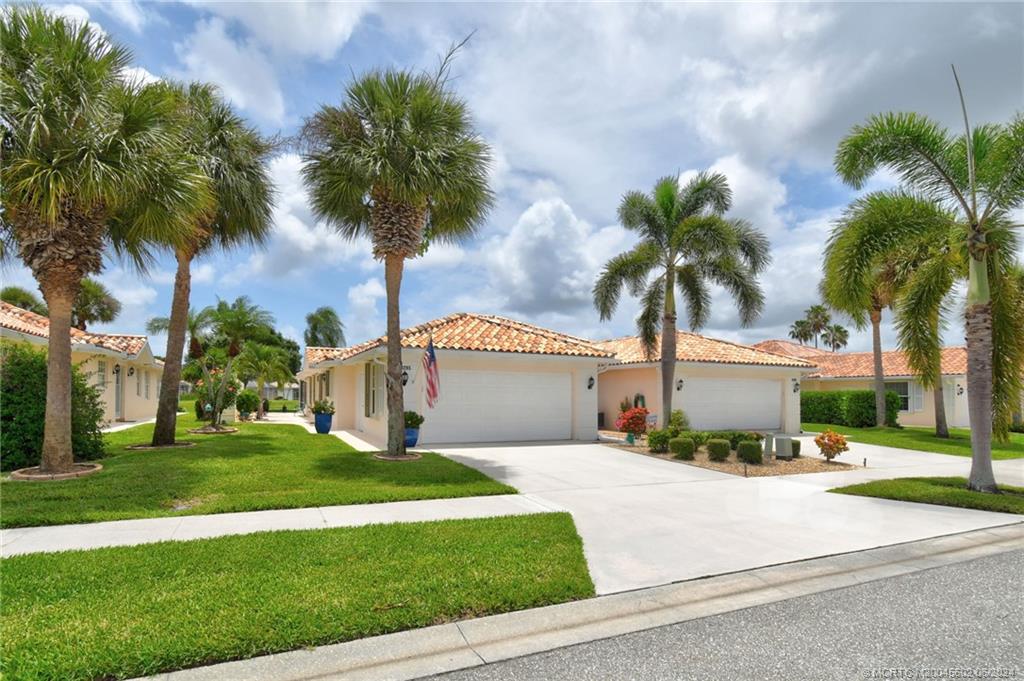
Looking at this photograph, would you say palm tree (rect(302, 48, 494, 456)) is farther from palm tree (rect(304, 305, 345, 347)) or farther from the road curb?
palm tree (rect(304, 305, 345, 347))

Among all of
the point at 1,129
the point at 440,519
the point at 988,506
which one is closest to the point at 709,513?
the point at 440,519

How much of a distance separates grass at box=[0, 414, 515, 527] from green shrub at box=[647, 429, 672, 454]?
20.3 feet

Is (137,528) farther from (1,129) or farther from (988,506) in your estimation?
(988,506)

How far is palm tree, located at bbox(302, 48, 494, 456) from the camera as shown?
11.9 m

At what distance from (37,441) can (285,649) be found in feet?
33.7

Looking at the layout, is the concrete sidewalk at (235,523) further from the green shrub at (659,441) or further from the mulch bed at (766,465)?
the green shrub at (659,441)

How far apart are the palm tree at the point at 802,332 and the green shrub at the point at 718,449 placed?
170 feet

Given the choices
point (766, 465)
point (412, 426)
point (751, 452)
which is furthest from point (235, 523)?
point (766, 465)

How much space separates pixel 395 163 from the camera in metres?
12.0

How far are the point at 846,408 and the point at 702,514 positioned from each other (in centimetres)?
2471

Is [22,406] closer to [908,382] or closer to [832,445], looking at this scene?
[832,445]

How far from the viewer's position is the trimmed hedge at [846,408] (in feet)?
88.6

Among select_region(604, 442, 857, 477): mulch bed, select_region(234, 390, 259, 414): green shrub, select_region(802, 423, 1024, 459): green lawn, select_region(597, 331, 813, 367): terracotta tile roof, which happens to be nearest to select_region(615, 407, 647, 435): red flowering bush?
select_region(604, 442, 857, 477): mulch bed

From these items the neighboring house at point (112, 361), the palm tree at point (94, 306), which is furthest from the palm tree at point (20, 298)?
the neighboring house at point (112, 361)
